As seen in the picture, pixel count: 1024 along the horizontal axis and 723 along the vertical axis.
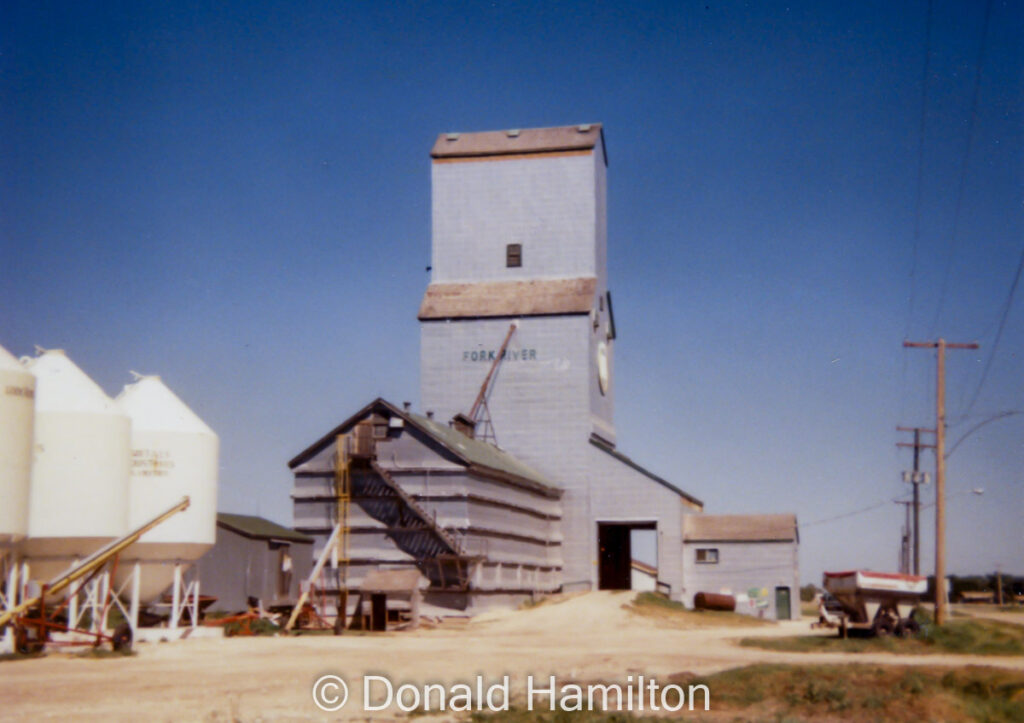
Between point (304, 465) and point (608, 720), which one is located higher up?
point (304, 465)

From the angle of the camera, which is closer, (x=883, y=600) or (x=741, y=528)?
(x=883, y=600)

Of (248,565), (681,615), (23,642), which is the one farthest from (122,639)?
(248,565)

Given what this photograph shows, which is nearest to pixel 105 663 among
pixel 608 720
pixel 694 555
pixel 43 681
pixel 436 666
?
pixel 43 681

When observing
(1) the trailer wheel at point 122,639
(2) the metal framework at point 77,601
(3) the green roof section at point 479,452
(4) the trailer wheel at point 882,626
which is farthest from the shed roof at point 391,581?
(4) the trailer wheel at point 882,626

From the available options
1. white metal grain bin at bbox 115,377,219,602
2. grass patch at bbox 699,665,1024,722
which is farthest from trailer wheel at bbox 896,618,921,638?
white metal grain bin at bbox 115,377,219,602

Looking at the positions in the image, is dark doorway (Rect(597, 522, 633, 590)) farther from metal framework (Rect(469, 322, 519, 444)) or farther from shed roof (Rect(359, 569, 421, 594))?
shed roof (Rect(359, 569, 421, 594))

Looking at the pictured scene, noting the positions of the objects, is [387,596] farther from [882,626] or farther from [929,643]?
[929,643]

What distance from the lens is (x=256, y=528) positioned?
212ft

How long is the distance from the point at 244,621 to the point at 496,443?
2211 cm

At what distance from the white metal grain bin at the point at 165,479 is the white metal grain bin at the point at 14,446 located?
4548mm

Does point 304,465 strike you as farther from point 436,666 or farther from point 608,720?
point 608,720

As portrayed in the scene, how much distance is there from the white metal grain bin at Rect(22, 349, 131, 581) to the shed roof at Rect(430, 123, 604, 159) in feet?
108

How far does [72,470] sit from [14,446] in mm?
2878

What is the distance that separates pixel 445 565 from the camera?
46.2 meters
